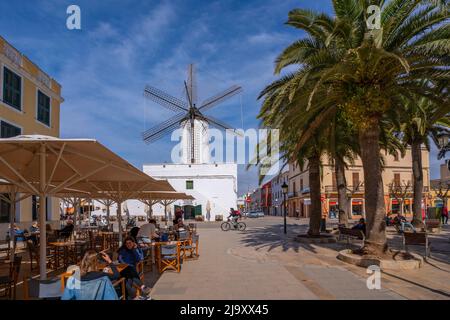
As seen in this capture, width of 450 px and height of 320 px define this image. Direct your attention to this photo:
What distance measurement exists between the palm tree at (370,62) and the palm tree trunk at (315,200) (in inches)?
240

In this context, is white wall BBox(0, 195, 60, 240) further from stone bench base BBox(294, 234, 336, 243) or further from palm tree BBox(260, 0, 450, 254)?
palm tree BBox(260, 0, 450, 254)

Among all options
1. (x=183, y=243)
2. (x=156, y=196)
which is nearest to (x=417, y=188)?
(x=156, y=196)

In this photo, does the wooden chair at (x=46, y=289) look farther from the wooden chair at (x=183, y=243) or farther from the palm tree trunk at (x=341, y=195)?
the palm tree trunk at (x=341, y=195)

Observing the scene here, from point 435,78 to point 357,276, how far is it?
20.0 feet

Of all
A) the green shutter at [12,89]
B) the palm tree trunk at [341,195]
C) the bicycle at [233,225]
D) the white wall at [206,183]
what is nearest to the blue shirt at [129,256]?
the palm tree trunk at [341,195]

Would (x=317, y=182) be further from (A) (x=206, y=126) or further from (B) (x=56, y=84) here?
(A) (x=206, y=126)

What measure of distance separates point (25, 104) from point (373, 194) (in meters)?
19.0

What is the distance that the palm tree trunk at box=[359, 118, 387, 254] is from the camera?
10.8 metres

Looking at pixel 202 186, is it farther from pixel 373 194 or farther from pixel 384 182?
pixel 373 194

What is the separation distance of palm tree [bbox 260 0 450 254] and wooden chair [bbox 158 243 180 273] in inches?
192

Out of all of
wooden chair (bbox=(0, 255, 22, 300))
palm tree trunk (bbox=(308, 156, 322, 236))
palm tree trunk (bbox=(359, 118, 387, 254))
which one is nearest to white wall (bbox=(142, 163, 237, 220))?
palm tree trunk (bbox=(308, 156, 322, 236))

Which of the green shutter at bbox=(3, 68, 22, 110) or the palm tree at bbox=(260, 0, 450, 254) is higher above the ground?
the green shutter at bbox=(3, 68, 22, 110)

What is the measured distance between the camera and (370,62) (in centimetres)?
1025

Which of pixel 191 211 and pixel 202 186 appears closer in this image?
pixel 202 186
